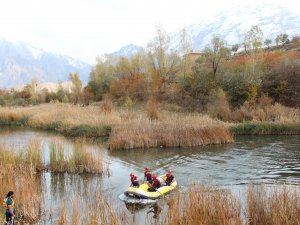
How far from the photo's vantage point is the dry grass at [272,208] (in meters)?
7.87

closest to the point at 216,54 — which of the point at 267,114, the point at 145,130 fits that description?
the point at 267,114

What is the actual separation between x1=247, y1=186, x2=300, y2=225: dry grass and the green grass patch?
19455mm

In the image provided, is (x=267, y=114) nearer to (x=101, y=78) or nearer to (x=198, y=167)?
(x=198, y=167)

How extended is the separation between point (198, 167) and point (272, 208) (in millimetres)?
9563

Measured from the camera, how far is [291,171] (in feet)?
54.9

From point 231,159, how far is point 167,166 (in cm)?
368

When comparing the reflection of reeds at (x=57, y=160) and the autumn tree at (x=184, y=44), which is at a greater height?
the autumn tree at (x=184, y=44)

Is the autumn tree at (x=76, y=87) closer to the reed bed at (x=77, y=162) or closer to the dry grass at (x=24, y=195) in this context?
the reed bed at (x=77, y=162)

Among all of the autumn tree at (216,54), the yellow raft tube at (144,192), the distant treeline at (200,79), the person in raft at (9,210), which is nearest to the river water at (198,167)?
the yellow raft tube at (144,192)

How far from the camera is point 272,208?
27.5 feet

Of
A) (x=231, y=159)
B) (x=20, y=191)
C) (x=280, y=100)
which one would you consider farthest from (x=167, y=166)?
(x=280, y=100)

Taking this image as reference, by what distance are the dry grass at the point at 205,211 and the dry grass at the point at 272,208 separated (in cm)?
41

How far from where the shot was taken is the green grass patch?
89.6 ft

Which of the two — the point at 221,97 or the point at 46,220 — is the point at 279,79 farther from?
the point at 46,220
